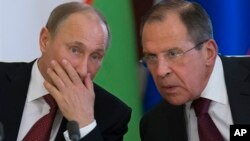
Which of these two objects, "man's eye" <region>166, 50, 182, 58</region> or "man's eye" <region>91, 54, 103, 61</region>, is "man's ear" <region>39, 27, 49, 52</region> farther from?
"man's eye" <region>166, 50, 182, 58</region>

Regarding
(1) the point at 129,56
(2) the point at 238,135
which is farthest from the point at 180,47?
(1) the point at 129,56

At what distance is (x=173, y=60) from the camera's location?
1.45m

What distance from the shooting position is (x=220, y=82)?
5.25 feet

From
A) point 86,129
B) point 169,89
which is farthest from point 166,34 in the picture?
point 86,129

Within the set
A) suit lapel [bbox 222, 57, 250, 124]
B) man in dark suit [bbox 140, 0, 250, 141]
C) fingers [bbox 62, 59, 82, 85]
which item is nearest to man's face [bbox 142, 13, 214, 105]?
man in dark suit [bbox 140, 0, 250, 141]

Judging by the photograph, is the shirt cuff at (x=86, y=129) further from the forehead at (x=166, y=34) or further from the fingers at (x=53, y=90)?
the forehead at (x=166, y=34)

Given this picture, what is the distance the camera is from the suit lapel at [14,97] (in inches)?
61.1

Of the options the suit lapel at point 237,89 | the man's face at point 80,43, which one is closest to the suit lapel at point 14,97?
the man's face at point 80,43

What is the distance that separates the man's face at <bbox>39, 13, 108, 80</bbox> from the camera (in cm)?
154

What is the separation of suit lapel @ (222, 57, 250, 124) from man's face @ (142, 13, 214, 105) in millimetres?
130

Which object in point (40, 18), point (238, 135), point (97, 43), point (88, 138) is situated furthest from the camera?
point (40, 18)

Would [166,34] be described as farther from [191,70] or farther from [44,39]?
[44,39]

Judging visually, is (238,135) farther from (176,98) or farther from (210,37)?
(210,37)

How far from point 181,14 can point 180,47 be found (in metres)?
0.12
